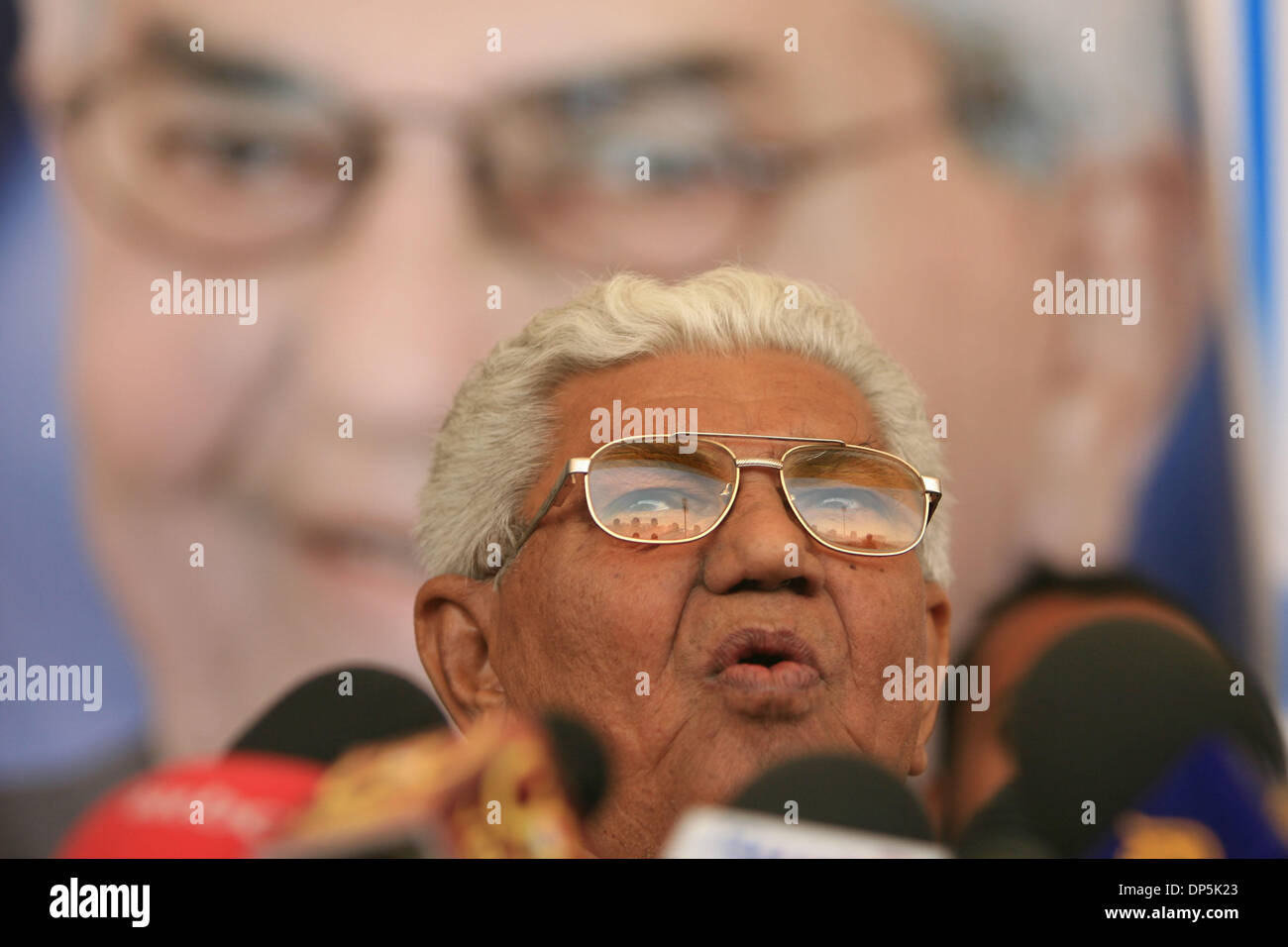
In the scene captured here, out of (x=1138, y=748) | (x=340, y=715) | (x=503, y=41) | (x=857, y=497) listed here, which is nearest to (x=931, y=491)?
(x=857, y=497)

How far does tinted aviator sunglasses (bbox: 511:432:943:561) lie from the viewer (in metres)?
1.32

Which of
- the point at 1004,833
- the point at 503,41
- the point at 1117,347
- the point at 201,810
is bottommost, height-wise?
the point at 1004,833

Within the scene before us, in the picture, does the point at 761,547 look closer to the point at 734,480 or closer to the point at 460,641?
the point at 734,480

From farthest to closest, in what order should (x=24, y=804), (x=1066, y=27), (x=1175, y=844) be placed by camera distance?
1. (x=1066, y=27)
2. (x=24, y=804)
3. (x=1175, y=844)

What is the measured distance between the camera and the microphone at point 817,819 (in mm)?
743

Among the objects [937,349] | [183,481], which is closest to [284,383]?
[183,481]

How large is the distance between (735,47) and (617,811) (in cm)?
199

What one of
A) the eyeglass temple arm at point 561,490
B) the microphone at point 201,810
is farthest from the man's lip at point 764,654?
the microphone at point 201,810

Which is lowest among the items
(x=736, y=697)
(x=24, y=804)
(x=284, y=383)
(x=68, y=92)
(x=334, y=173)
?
(x=24, y=804)

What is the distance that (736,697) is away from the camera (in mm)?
1222

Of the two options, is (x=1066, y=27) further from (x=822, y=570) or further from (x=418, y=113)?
(x=822, y=570)

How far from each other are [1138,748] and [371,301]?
6.64ft

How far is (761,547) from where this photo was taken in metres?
1.25

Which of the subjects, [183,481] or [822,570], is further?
[183,481]
